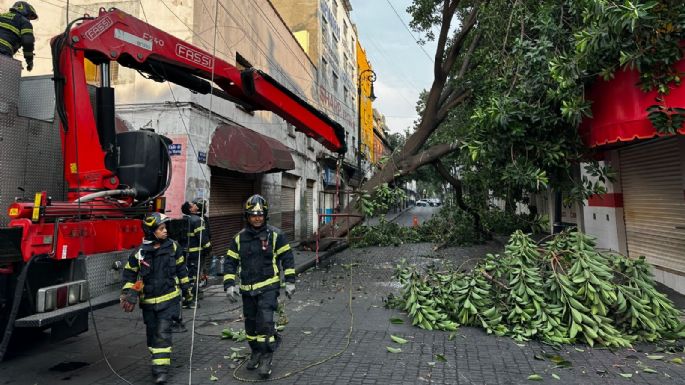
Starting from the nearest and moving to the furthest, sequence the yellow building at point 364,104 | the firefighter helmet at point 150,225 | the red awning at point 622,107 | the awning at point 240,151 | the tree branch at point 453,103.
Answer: the firefighter helmet at point 150,225, the red awning at point 622,107, the awning at point 240,151, the tree branch at point 453,103, the yellow building at point 364,104

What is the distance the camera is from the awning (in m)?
9.55

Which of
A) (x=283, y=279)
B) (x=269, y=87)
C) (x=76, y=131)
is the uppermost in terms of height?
(x=269, y=87)

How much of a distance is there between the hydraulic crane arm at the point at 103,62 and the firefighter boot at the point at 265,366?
103 inches

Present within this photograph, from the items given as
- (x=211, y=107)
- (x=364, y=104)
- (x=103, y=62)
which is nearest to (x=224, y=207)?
(x=211, y=107)

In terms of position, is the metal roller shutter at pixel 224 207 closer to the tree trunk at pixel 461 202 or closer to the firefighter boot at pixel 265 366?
the firefighter boot at pixel 265 366

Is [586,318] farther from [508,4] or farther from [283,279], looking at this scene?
[508,4]

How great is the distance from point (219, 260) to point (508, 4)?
9.08m

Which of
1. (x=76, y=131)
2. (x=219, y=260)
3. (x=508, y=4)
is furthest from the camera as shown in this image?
(x=508, y=4)

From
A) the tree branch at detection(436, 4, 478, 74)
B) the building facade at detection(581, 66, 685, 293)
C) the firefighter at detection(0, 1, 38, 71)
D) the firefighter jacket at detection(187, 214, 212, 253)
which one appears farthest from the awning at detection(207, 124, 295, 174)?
the building facade at detection(581, 66, 685, 293)

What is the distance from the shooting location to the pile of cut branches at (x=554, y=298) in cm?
485

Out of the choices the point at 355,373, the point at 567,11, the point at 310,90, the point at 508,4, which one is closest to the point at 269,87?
the point at 355,373

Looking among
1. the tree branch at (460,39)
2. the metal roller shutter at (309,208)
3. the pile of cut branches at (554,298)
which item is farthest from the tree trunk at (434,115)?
the pile of cut branches at (554,298)

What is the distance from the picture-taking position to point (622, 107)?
5.85 m

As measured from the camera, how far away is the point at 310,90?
726 inches
